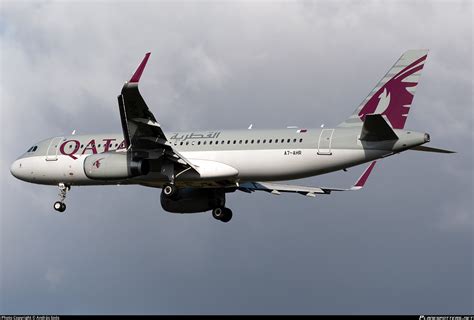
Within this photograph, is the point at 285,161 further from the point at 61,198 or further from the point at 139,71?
the point at 61,198

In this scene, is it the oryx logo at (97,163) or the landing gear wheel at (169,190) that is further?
the landing gear wheel at (169,190)

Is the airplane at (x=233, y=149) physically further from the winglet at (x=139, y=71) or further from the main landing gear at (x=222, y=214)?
the main landing gear at (x=222, y=214)

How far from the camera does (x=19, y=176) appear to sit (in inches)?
2191

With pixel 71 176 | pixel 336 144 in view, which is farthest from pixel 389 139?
pixel 71 176

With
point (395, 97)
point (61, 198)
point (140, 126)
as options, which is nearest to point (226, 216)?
point (61, 198)

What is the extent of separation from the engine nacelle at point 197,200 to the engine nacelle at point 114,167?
17.6 feet

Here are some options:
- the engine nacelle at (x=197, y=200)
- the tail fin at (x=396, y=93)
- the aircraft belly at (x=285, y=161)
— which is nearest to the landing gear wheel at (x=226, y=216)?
the engine nacelle at (x=197, y=200)

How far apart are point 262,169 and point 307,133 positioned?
2.53 meters

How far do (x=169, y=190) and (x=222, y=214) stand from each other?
4.67m

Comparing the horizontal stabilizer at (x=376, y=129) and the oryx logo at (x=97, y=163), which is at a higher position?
the oryx logo at (x=97, y=163)

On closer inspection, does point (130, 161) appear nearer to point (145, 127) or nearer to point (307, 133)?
point (145, 127)

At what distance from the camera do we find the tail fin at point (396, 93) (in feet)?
158

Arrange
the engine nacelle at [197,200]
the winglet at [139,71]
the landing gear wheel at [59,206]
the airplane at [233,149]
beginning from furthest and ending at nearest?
1. the engine nacelle at [197,200]
2. the landing gear wheel at [59,206]
3. the airplane at [233,149]
4. the winglet at [139,71]

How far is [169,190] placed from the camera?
50.7 meters
